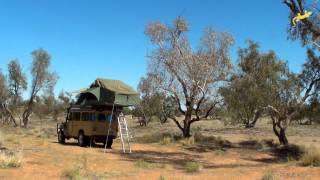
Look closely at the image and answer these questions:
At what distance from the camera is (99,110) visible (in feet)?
97.3

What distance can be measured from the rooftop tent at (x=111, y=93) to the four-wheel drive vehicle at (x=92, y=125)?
0.78 metres

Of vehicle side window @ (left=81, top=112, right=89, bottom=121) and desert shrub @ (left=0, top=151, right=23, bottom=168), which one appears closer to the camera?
desert shrub @ (left=0, top=151, right=23, bottom=168)

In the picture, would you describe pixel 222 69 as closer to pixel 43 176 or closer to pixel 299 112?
pixel 299 112

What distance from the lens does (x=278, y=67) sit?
3422 centimetres

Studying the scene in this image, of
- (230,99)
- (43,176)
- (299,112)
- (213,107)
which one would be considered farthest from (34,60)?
(43,176)

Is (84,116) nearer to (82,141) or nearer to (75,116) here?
(75,116)

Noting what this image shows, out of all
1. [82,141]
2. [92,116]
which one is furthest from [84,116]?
[82,141]

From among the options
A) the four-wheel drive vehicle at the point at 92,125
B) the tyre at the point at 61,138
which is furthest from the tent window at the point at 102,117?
the tyre at the point at 61,138

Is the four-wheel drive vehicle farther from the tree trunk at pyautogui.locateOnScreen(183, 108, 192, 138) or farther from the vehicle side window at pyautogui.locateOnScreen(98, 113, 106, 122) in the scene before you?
the tree trunk at pyautogui.locateOnScreen(183, 108, 192, 138)

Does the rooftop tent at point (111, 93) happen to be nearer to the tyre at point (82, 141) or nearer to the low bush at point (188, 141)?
the tyre at point (82, 141)

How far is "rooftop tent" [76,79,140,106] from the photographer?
28188mm

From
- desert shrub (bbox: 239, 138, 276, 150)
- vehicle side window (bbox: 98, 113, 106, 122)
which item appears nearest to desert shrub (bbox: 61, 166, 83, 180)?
vehicle side window (bbox: 98, 113, 106, 122)

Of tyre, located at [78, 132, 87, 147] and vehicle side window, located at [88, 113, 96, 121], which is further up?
vehicle side window, located at [88, 113, 96, 121]

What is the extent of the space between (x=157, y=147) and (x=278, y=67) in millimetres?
9160
